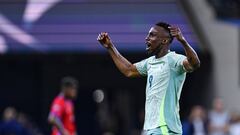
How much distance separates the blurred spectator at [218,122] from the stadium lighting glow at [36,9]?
6.05m

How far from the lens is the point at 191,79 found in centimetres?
2642

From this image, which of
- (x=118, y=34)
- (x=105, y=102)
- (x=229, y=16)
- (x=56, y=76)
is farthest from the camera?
(x=105, y=102)

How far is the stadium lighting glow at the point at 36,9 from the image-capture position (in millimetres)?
23641

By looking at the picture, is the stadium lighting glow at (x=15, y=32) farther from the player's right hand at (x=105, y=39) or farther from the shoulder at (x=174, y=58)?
the shoulder at (x=174, y=58)

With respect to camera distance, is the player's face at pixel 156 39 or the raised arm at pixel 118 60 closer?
the player's face at pixel 156 39

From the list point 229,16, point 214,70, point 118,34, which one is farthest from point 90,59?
point 229,16

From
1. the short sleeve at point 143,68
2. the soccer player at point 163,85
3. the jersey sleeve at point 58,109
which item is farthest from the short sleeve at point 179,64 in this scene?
the jersey sleeve at point 58,109

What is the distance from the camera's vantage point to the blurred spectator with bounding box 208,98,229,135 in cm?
1925

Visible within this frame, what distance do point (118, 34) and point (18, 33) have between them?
8.55 feet

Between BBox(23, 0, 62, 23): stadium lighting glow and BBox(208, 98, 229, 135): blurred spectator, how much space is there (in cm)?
605

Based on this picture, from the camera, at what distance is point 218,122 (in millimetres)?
19516

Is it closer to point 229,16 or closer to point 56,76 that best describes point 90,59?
point 56,76

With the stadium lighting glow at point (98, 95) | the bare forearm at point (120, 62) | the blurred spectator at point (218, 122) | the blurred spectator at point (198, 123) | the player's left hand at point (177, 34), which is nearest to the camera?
the player's left hand at point (177, 34)

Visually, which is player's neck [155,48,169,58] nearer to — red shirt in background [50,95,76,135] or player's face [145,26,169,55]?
player's face [145,26,169,55]
